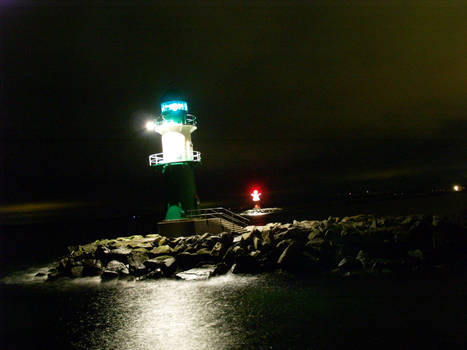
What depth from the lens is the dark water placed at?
341 inches

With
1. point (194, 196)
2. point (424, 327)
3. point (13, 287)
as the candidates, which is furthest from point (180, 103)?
point (424, 327)

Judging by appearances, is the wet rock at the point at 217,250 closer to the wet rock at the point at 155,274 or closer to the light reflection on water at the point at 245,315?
the light reflection on water at the point at 245,315

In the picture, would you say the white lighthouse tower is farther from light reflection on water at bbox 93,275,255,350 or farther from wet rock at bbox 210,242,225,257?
light reflection on water at bbox 93,275,255,350

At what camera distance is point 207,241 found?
18266 millimetres

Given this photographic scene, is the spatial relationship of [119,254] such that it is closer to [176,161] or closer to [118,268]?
[118,268]

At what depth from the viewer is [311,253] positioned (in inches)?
621

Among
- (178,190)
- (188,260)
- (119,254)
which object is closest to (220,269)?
(188,260)

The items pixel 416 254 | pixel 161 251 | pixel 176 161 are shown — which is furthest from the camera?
pixel 176 161

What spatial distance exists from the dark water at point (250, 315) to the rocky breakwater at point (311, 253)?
1.21 m

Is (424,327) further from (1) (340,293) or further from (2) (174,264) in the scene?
(2) (174,264)

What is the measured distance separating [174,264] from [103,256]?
4805 millimetres

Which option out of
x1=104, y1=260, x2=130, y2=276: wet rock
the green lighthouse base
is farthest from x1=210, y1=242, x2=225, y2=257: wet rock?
the green lighthouse base

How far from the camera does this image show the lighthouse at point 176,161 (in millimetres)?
21953

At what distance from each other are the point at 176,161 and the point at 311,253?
34.6 feet
